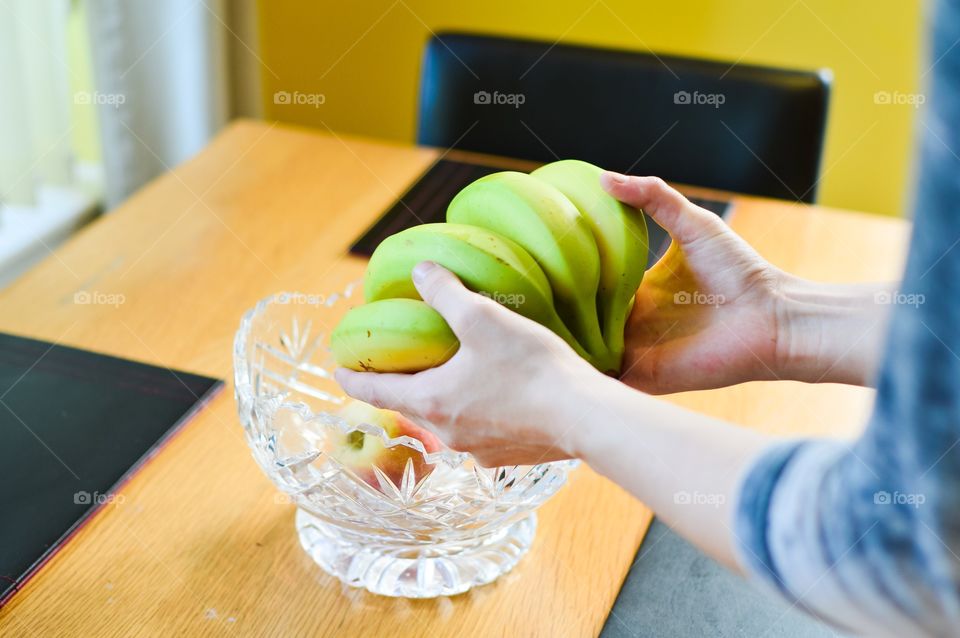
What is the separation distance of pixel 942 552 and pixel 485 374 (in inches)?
10.9

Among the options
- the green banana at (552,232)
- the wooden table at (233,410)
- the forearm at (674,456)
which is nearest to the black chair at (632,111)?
the wooden table at (233,410)

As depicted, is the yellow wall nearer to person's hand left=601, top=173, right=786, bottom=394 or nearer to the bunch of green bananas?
person's hand left=601, top=173, right=786, bottom=394

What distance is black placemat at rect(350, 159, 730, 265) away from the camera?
113 centimetres

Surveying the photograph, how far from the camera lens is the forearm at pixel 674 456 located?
50 cm

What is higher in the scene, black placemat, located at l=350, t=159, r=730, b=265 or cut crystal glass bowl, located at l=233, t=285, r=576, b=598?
cut crystal glass bowl, located at l=233, t=285, r=576, b=598

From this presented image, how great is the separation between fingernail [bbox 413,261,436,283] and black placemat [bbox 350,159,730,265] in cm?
46

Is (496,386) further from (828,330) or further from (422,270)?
(828,330)

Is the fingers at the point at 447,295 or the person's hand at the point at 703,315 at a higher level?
the fingers at the point at 447,295

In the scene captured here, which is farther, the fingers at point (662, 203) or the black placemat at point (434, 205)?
the black placemat at point (434, 205)

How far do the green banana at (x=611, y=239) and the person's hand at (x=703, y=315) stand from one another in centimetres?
7

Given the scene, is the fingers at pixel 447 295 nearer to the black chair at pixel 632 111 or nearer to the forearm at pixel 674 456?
the forearm at pixel 674 456

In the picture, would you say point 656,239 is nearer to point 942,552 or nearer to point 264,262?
point 264,262

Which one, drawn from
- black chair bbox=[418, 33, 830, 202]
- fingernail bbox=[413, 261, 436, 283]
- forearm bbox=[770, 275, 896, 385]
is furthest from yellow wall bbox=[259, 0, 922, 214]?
fingernail bbox=[413, 261, 436, 283]

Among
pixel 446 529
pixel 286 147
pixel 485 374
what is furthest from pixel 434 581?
pixel 286 147
